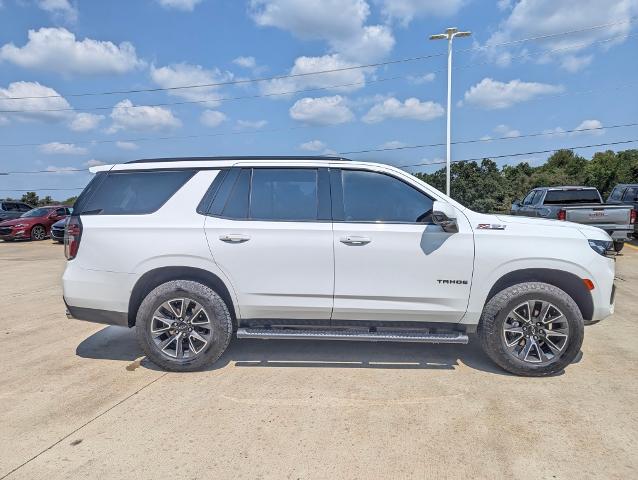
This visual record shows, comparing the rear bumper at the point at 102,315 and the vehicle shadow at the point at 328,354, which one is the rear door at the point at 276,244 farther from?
the rear bumper at the point at 102,315

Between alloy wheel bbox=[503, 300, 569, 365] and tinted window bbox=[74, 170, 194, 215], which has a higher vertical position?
tinted window bbox=[74, 170, 194, 215]

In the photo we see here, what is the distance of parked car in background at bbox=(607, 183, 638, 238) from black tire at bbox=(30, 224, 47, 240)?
2203 centimetres

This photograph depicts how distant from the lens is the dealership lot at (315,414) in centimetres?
277

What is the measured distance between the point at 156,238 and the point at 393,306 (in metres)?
2.27

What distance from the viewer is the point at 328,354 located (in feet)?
15.1

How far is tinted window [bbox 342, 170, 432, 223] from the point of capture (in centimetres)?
410

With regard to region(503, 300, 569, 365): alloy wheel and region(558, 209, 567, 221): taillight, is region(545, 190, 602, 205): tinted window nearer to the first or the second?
region(558, 209, 567, 221): taillight

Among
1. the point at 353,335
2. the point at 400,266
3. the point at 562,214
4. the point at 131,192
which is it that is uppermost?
the point at 131,192

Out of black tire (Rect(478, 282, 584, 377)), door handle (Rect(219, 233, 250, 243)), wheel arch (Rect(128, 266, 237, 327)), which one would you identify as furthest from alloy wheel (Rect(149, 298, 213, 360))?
black tire (Rect(478, 282, 584, 377))

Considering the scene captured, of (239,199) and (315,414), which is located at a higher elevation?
(239,199)

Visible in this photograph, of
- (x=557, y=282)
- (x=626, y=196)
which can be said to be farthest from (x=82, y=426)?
(x=626, y=196)

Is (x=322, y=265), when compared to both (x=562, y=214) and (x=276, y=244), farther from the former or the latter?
(x=562, y=214)

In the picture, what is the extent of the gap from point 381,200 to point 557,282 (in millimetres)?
1798

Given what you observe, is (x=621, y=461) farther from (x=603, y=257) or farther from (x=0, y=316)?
(x=0, y=316)
